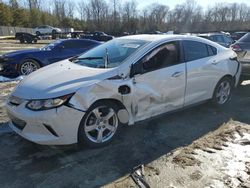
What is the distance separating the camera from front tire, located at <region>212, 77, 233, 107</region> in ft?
19.5

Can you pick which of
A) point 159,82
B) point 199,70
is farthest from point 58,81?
point 199,70

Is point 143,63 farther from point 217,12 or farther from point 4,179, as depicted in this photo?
point 217,12

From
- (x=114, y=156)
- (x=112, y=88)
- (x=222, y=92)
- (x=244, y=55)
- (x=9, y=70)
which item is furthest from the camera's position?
(x=9, y=70)

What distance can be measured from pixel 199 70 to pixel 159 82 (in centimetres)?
104

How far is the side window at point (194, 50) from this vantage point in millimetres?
5244

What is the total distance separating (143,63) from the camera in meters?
4.55

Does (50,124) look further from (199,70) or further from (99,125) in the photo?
(199,70)

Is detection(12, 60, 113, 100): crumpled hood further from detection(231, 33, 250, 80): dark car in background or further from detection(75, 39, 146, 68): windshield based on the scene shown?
detection(231, 33, 250, 80): dark car in background

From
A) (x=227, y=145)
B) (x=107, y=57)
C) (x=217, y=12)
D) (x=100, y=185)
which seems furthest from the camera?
(x=217, y=12)

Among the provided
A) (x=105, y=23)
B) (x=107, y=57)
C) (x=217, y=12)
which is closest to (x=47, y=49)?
(x=107, y=57)

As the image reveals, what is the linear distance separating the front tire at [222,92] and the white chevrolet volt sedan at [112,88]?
7.2 inches

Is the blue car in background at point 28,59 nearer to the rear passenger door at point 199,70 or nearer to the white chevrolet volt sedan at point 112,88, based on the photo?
the white chevrolet volt sedan at point 112,88

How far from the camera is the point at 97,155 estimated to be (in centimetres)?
407

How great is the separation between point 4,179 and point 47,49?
24.4ft
